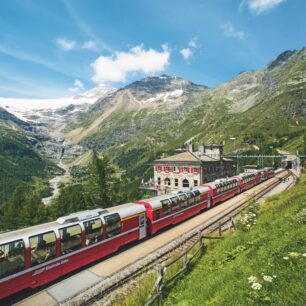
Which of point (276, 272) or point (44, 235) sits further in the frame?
point (44, 235)

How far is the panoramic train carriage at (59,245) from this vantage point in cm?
1532

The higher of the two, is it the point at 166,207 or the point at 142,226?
the point at 166,207

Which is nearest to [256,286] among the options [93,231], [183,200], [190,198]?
[93,231]

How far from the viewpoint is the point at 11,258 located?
1527cm

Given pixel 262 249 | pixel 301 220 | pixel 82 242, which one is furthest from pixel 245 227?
pixel 82 242

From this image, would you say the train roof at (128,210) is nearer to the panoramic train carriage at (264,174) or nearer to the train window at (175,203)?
the train window at (175,203)

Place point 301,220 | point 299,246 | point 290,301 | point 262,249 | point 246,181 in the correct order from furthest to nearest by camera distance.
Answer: point 246,181 < point 301,220 < point 262,249 < point 299,246 < point 290,301

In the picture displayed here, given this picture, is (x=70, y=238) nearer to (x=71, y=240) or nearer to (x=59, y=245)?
(x=71, y=240)

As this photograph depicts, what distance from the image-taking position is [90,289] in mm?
17078

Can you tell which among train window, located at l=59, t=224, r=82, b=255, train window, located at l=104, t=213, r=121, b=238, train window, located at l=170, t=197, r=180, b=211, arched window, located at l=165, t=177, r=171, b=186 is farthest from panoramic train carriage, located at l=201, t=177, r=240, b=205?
train window, located at l=59, t=224, r=82, b=255

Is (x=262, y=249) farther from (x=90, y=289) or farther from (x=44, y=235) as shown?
(x=44, y=235)

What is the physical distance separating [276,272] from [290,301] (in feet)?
5.75

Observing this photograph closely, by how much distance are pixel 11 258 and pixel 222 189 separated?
1436 inches

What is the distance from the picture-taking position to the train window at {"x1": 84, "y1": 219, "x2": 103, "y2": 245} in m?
19.8
